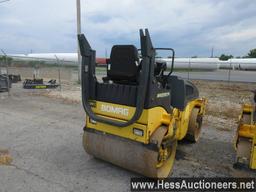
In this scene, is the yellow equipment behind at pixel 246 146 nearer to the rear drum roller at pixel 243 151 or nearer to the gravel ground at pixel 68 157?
the rear drum roller at pixel 243 151

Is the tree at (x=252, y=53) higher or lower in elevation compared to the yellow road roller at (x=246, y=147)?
higher

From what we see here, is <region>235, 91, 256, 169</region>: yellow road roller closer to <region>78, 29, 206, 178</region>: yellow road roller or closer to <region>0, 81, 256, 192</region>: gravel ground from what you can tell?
<region>0, 81, 256, 192</region>: gravel ground

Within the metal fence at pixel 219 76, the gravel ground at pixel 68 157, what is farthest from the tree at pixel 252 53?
the gravel ground at pixel 68 157

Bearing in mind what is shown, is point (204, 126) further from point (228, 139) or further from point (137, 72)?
point (137, 72)

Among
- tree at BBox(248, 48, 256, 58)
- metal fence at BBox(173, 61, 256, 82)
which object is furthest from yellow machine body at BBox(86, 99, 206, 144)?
tree at BBox(248, 48, 256, 58)

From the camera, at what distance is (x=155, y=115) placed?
3.38 metres

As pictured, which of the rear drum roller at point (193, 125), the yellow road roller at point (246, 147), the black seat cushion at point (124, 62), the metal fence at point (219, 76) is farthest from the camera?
the metal fence at point (219, 76)

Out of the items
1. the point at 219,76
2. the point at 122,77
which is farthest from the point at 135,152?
the point at 219,76

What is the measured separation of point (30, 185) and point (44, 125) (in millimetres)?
3107

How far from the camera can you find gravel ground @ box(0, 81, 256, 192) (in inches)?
138

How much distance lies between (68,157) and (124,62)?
2046 mm

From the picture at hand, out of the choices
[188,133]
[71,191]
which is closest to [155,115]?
[71,191]

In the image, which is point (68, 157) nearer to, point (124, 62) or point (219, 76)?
point (124, 62)

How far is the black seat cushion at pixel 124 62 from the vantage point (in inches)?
132
